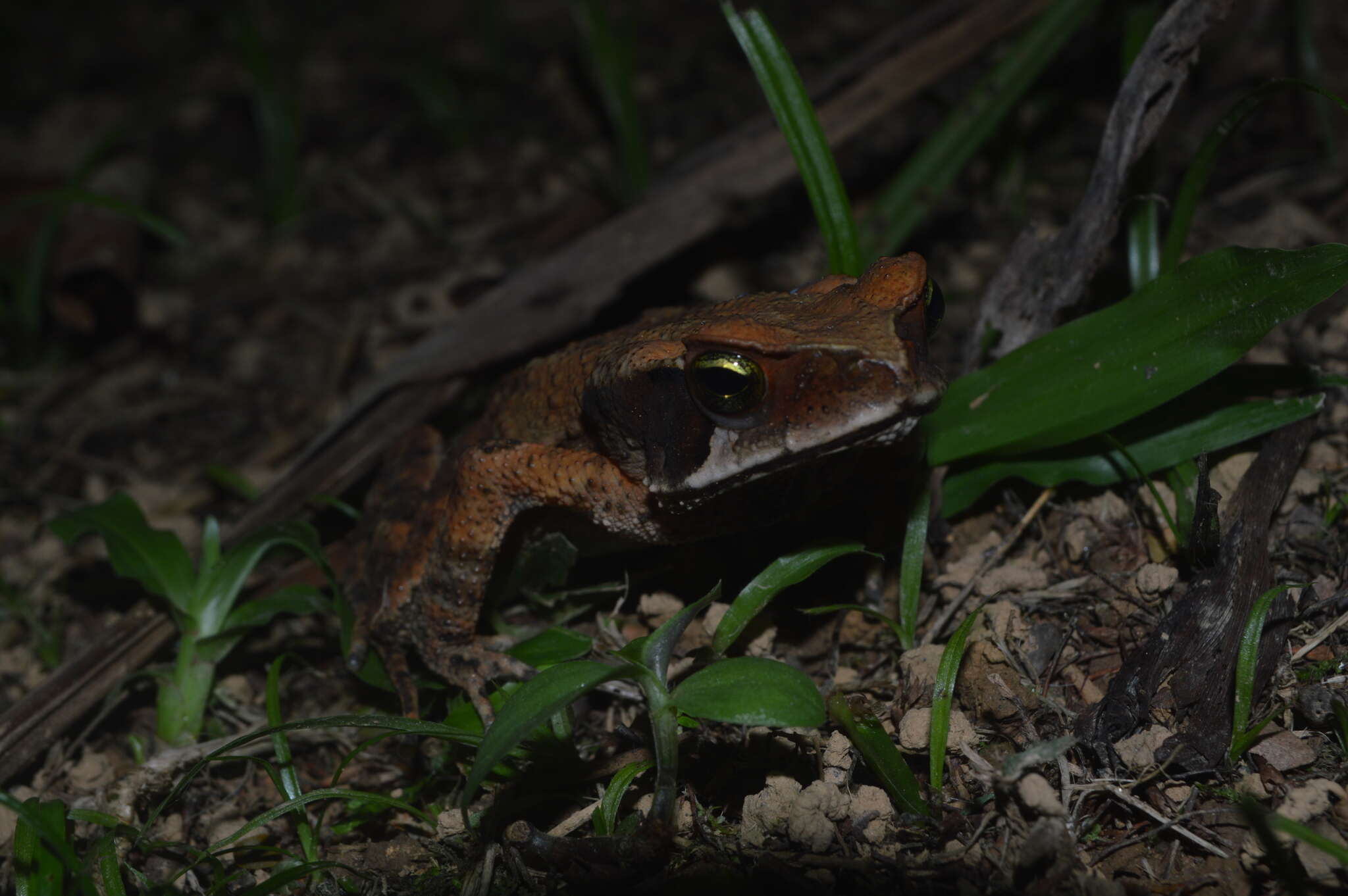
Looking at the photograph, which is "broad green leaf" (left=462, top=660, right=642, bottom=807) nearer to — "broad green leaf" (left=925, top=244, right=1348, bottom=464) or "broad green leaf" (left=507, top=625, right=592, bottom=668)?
"broad green leaf" (left=507, top=625, right=592, bottom=668)

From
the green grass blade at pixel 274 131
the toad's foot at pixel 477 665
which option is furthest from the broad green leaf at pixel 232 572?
the green grass blade at pixel 274 131

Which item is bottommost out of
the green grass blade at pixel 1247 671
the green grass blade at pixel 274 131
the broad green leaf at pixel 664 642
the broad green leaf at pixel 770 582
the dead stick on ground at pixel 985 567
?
the green grass blade at pixel 1247 671

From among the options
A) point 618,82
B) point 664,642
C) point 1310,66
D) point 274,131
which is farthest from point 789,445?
point 274,131

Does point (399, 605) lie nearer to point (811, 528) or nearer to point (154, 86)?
point (811, 528)

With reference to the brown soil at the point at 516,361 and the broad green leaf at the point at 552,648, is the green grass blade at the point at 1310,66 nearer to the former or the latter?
the brown soil at the point at 516,361

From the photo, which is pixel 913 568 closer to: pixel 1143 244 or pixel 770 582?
pixel 770 582

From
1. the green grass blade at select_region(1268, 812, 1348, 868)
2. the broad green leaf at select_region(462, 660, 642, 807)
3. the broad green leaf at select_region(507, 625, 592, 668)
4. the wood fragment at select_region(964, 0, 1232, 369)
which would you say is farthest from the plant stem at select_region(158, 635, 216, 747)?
the green grass blade at select_region(1268, 812, 1348, 868)

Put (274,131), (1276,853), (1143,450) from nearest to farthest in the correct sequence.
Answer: (1276,853) < (1143,450) < (274,131)
